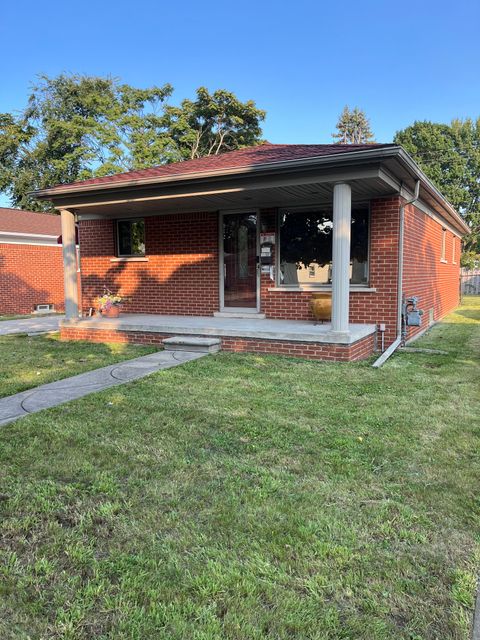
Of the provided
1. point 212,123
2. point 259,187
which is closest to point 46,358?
point 259,187

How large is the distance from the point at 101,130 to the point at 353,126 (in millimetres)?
29393

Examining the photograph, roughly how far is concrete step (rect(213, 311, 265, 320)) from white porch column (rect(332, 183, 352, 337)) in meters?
2.63

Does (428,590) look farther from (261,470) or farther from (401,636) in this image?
(261,470)

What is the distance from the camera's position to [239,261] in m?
9.60

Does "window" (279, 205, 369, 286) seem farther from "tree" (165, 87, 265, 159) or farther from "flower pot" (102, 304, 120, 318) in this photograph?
"tree" (165, 87, 265, 159)

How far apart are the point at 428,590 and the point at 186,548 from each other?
109 centimetres

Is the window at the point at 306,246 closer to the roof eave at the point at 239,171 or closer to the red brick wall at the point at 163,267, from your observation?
the red brick wall at the point at 163,267

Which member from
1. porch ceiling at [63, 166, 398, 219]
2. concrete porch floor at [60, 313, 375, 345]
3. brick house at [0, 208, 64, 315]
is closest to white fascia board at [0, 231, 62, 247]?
brick house at [0, 208, 64, 315]

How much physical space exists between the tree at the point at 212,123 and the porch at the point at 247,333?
74.3 feet

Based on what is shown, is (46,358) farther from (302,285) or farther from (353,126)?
(353,126)

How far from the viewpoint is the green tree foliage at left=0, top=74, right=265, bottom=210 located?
28.5 meters

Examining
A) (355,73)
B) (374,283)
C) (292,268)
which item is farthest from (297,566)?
Answer: (355,73)

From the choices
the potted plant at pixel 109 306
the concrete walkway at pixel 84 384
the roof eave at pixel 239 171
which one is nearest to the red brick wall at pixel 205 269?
the potted plant at pixel 109 306

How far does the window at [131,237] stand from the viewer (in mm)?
10570
